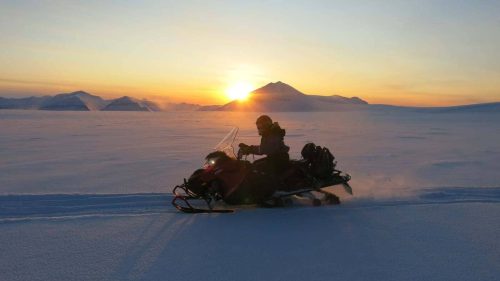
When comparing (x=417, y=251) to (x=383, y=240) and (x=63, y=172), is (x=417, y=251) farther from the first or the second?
(x=63, y=172)

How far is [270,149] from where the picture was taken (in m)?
5.42

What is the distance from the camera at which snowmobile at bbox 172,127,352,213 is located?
516 cm

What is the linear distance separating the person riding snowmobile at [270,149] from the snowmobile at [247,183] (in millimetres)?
81

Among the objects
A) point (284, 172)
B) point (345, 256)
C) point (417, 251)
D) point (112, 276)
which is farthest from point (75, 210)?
point (417, 251)

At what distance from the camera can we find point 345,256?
3.69 meters

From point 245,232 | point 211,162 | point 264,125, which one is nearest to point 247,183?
point 211,162

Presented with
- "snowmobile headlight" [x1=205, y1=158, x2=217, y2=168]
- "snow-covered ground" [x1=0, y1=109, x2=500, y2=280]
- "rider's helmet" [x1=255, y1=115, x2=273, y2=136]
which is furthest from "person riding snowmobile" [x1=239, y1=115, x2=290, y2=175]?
"snow-covered ground" [x1=0, y1=109, x2=500, y2=280]

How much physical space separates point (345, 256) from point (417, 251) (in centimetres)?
70

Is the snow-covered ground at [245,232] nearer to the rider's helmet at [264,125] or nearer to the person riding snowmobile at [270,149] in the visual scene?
the person riding snowmobile at [270,149]

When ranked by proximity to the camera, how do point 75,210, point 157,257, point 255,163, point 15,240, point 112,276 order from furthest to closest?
point 255,163 → point 75,210 → point 15,240 → point 157,257 → point 112,276

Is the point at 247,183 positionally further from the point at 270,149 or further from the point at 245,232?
the point at 245,232

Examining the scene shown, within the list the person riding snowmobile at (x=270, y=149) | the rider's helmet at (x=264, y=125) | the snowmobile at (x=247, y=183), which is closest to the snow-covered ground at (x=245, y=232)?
the snowmobile at (x=247, y=183)

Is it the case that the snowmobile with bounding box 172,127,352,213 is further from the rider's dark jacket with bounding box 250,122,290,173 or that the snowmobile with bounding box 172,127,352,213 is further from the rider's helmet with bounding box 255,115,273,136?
the rider's helmet with bounding box 255,115,273,136

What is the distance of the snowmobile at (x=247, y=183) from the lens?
516cm
